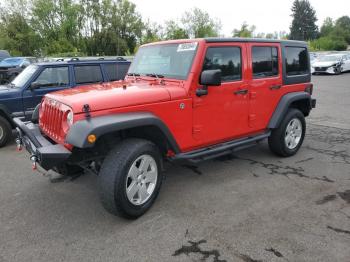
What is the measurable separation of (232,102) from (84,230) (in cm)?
247

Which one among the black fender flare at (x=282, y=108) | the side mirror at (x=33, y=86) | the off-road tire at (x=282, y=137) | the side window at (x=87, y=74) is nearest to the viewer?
the black fender flare at (x=282, y=108)

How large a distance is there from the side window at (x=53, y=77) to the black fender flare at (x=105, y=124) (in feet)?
14.1

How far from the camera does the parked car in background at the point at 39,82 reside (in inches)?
260

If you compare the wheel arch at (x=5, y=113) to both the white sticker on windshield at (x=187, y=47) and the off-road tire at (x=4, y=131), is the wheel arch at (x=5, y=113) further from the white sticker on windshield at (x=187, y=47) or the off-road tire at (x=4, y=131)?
A: the white sticker on windshield at (x=187, y=47)

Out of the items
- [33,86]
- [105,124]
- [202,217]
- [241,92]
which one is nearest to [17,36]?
[33,86]

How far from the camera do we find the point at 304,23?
3755 inches

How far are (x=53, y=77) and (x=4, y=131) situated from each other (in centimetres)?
Answer: 151

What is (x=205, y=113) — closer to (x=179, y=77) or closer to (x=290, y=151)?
(x=179, y=77)

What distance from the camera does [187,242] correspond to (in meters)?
3.10

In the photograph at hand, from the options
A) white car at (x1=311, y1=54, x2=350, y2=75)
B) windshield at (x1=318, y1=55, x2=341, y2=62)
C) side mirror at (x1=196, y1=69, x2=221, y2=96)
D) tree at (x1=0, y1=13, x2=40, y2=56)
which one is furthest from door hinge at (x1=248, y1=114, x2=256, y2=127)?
tree at (x1=0, y1=13, x2=40, y2=56)

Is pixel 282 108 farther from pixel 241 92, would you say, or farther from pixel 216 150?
pixel 216 150

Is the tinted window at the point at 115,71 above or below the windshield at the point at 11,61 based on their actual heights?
below

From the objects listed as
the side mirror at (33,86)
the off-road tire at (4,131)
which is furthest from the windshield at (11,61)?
the off-road tire at (4,131)

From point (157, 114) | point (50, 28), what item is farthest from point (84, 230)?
point (50, 28)
